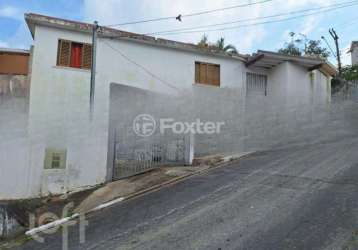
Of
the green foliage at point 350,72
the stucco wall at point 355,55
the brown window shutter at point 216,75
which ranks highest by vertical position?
the stucco wall at point 355,55

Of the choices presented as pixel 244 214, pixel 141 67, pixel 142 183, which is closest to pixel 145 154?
pixel 142 183

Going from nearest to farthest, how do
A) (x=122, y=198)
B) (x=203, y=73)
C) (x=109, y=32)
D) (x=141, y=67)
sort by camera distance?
1. (x=122, y=198)
2. (x=109, y=32)
3. (x=141, y=67)
4. (x=203, y=73)

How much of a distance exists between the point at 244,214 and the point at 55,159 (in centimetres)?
732

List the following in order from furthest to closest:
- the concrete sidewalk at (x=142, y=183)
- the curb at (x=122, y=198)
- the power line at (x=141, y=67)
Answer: the power line at (x=141, y=67) → the concrete sidewalk at (x=142, y=183) → the curb at (x=122, y=198)

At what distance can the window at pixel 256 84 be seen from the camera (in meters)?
15.6

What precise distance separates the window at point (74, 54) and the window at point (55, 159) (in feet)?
9.91

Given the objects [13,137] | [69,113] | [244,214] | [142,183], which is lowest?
[244,214]

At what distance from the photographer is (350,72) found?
26.2 meters

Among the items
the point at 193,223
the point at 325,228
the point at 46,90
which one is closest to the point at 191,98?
the point at 46,90

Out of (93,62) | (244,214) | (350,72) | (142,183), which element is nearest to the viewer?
(244,214)

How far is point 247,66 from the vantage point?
1554cm

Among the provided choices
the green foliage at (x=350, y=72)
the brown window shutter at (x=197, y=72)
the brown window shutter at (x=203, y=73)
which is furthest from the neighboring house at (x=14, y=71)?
the green foliage at (x=350, y=72)

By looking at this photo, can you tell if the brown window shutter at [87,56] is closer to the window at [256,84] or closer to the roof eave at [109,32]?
the roof eave at [109,32]

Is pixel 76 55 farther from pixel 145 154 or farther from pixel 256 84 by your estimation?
pixel 256 84
